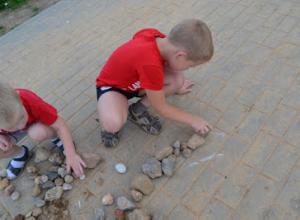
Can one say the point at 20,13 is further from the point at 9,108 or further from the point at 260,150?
the point at 260,150

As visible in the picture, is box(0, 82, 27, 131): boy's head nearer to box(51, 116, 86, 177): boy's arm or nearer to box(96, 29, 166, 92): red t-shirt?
box(51, 116, 86, 177): boy's arm

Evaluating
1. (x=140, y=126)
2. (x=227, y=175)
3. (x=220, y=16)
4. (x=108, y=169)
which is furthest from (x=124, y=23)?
(x=227, y=175)

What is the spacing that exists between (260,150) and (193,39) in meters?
0.88

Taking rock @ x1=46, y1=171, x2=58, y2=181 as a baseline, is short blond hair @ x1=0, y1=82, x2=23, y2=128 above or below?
above

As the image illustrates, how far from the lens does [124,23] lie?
12.2 ft

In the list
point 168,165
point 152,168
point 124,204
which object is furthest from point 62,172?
point 168,165

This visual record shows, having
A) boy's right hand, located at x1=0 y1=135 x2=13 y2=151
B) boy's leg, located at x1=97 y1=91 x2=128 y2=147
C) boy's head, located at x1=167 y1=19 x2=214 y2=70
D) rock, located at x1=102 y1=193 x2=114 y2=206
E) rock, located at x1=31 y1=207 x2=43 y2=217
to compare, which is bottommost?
rock, located at x1=102 y1=193 x2=114 y2=206

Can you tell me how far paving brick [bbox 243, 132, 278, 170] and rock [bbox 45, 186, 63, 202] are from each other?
1.24 metres

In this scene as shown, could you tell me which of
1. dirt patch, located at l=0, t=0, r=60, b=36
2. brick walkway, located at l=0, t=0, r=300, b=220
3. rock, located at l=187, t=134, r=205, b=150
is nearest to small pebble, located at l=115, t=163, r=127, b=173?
brick walkway, located at l=0, t=0, r=300, b=220

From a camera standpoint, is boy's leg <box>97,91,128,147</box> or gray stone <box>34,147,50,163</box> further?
gray stone <box>34,147,50,163</box>

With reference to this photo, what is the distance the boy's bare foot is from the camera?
2.46 m

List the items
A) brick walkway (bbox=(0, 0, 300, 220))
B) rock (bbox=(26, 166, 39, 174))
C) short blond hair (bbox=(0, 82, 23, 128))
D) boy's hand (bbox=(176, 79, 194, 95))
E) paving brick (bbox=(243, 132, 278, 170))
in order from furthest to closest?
boy's hand (bbox=(176, 79, 194, 95))
rock (bbox=(26, 166, 39, 174))
paving brick (bbox=(243, 132, 278, 170))
brick walkway (bbox=(0, 0, 300, 220))
short blond hair (bbox=(0, 82, 23, 128))

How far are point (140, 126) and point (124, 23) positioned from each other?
1.61 metres

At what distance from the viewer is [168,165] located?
2.21 m
